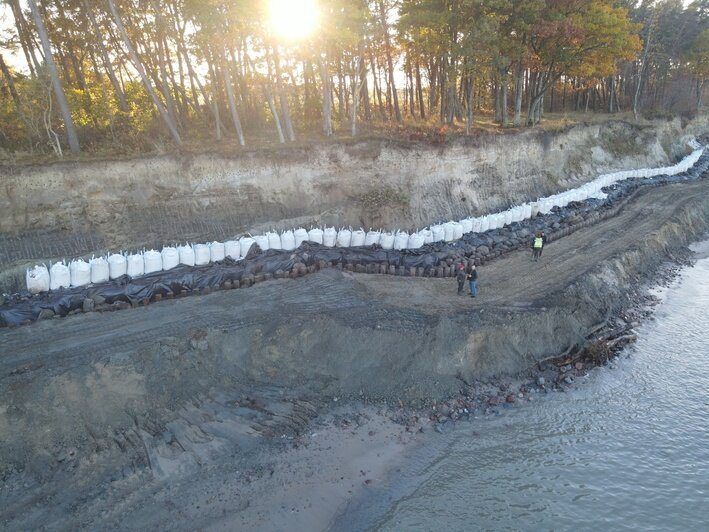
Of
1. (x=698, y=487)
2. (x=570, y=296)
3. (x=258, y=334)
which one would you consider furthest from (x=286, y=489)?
(x=570, y=296)

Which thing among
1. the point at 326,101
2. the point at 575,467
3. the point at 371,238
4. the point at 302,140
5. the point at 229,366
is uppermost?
the point at 326,101

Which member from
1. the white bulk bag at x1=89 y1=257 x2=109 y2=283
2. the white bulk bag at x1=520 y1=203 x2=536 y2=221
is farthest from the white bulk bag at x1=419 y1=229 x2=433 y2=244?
the white bulk bag at x1=89 y1=257 x2=109 y2=283

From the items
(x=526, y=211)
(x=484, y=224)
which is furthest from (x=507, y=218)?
(x=484, y=224)

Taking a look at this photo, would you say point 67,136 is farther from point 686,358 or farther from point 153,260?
point 686,358

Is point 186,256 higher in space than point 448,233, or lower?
higher

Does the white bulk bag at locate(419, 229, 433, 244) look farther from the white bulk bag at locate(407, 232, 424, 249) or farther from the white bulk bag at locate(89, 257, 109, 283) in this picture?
the white bulk bag at locate(89, 257, 109, 283)

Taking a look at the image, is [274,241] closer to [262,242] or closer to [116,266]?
[262,242]
